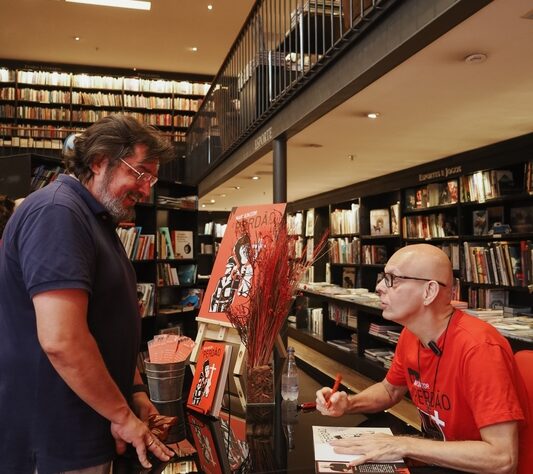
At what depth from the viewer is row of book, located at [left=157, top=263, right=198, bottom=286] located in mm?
5320

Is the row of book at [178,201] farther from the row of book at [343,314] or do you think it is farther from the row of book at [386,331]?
the row of book at [386,331]

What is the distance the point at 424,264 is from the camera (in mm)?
1623

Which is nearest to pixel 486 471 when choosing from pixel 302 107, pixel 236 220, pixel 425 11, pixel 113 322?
pixel 113 322

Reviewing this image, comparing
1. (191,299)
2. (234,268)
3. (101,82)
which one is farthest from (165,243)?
(101,82)

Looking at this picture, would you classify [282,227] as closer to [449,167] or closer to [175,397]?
[175,397]

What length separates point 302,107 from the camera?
3920 millimetres

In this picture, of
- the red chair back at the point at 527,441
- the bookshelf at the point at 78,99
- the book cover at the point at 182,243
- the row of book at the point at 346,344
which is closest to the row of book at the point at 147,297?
the book cover at the point at 182,243

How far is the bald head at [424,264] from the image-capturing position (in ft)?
5.30

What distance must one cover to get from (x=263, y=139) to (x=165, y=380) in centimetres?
345

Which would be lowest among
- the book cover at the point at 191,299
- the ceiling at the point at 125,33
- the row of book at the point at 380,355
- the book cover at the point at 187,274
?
the row of book at the point at 380,355

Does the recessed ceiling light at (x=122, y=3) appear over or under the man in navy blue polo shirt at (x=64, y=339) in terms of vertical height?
over

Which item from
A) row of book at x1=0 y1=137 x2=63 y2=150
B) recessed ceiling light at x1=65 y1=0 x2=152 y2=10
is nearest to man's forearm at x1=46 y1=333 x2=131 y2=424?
recessed ceiling light at x1=65 y1=0 x2=152 y2=10

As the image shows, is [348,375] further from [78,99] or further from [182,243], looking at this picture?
[78,99]

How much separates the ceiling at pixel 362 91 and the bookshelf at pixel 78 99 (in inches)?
14.9
